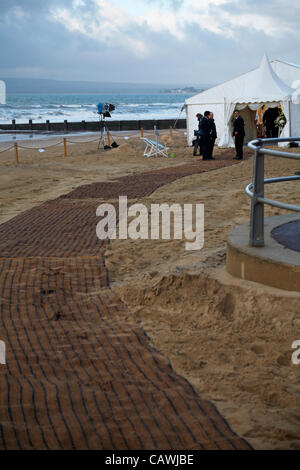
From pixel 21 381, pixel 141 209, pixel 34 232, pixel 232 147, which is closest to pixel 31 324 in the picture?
pixel 21 381

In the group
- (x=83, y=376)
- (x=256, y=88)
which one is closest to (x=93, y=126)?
(x=256, y=88)

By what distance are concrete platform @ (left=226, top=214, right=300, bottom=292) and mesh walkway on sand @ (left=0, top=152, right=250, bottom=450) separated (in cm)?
109

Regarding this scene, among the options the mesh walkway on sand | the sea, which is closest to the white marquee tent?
the sea

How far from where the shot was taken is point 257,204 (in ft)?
14.7

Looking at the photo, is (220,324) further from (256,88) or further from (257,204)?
(256,88)

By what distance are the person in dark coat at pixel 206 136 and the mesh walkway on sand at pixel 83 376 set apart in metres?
12.0

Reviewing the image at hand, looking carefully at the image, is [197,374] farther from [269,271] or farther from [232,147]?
[232,147]

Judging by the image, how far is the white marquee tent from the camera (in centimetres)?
2014

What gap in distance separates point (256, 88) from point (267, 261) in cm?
1770

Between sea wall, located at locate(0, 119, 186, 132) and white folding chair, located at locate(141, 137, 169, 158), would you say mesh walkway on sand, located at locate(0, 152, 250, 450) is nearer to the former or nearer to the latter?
white folding chair, located at locate(141, 137, 169, 158)

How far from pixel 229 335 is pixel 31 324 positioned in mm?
1591

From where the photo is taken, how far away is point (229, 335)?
3922 millimetres

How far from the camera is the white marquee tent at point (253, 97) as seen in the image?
20.1 meters

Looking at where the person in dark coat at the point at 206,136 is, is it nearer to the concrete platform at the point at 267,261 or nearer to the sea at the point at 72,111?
the sea at the point at 72,111
